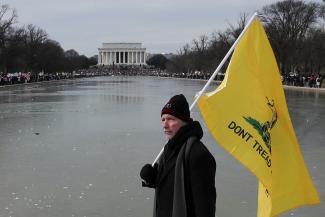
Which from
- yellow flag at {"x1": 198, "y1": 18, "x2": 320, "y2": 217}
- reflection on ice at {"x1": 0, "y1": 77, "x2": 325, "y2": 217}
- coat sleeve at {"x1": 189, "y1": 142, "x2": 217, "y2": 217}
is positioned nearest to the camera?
coat sleeve at {"x1": 189, "y1": 142, "x2": 217, "y2": 217}

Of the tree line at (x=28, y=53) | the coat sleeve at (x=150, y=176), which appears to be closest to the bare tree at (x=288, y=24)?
the tree line at (x=28, y=53)

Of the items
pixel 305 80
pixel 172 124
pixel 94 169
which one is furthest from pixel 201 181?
pixel 305 80

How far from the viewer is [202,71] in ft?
416

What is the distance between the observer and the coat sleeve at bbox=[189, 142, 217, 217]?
354 cm

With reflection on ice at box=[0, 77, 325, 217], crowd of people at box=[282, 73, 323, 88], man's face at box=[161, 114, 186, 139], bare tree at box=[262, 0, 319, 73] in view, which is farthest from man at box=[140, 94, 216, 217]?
bare tree at box=[262, 0, 319, 73]

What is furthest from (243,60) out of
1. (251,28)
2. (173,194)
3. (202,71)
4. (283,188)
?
(202,71)

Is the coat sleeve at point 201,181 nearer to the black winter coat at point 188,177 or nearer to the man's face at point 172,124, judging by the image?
the black winter coat at point 188,177

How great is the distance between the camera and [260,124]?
14.3 ft

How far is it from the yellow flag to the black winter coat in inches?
24.3

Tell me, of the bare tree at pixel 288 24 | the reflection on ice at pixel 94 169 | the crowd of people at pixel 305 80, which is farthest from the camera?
the bare tree at pixel 288 24

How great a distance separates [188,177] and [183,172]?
51 mm

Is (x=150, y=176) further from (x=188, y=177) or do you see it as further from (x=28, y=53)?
(x=28, y=53)

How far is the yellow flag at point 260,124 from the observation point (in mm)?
4289

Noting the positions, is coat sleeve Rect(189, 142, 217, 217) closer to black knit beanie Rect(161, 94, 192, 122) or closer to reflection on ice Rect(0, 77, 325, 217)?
black knit beanie Rect(161, 94, 192, 122)
